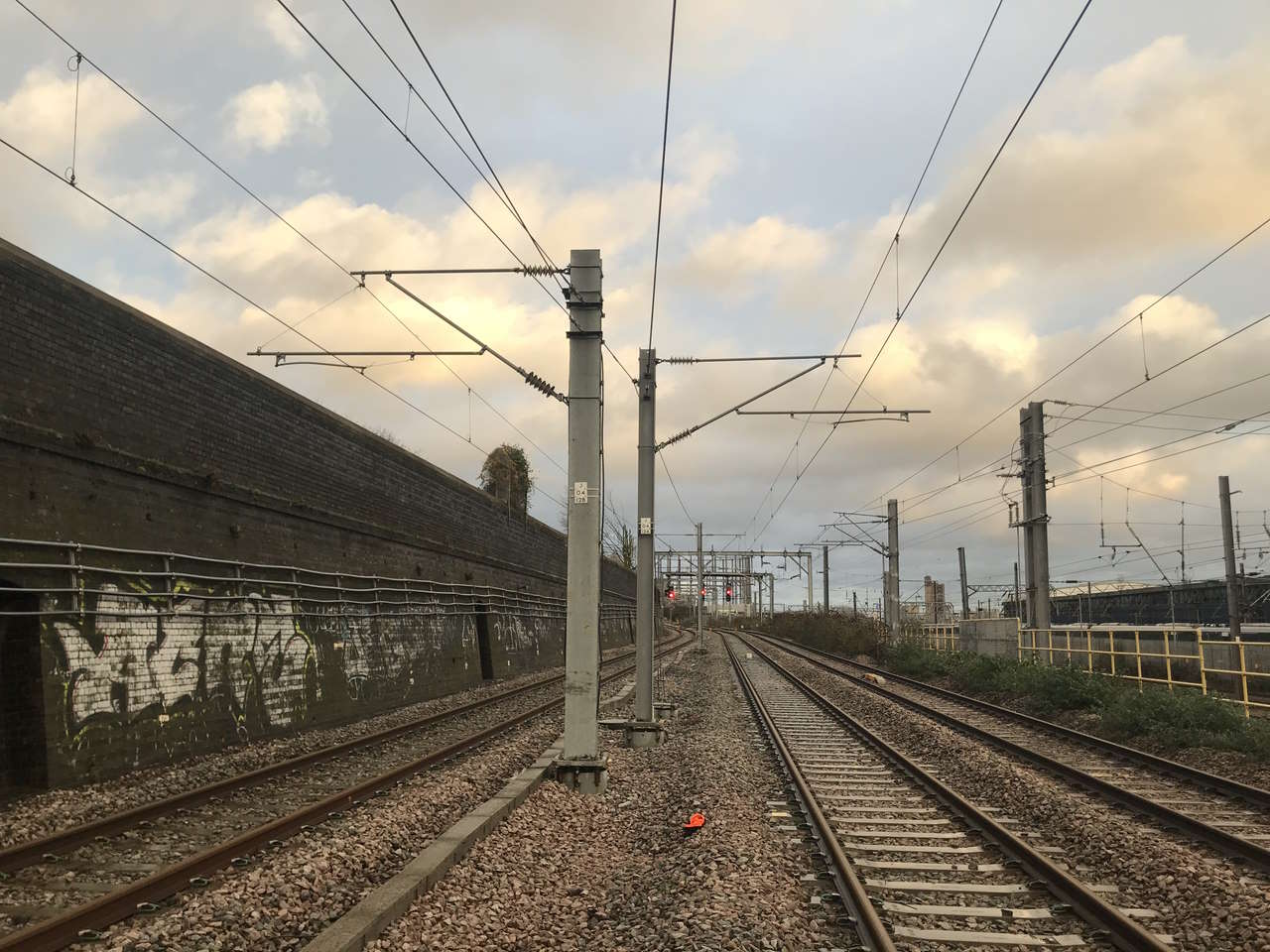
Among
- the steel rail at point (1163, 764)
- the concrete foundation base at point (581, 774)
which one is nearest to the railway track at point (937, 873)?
the concrete foundation base at point (581, 774)

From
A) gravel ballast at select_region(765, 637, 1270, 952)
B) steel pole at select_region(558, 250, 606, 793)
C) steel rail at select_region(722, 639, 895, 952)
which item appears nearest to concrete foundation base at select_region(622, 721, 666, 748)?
steel rail at select_region(722, 639, 895, 952)

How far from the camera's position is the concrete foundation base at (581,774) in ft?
37.5

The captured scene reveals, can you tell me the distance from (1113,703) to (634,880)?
1496 cm

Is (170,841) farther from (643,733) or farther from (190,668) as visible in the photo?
(643,733)

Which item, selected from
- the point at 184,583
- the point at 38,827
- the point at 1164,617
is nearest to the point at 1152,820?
the point at 38,827

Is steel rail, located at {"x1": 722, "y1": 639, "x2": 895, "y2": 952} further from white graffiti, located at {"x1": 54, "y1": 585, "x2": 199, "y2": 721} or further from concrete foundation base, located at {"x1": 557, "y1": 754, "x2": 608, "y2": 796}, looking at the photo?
white graffiti, located at {"x1": 54, "y1": 585, "x2": 199, "y2": 721}

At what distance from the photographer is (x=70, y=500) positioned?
11.4 m

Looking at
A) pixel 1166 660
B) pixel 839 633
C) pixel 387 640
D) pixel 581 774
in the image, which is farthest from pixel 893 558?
pixel 581 774

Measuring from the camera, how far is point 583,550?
38.0 ft

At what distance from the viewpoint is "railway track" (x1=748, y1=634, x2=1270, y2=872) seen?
29.6 feet

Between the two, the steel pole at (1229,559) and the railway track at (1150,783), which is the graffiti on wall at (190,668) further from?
the steel pole at (1229,559)

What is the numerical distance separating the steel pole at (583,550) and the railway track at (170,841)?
2270mm

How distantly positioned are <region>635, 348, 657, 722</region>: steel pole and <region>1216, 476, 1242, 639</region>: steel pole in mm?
21843

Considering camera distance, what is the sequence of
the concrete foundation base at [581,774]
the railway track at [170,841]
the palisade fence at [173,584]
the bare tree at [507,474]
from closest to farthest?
the railway track at [170,841] < the palisade fence at [173,584] < the concrete foundation base at [581,774] < the bare tree at [507,474]
